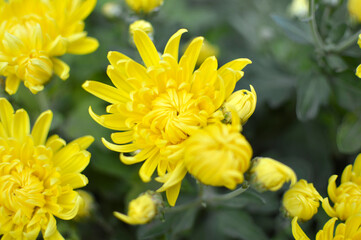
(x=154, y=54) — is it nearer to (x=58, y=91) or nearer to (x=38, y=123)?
(x=38, y=123)

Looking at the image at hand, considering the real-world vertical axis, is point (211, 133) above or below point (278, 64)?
above

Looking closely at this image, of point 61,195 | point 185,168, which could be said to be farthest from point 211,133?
point 61,195

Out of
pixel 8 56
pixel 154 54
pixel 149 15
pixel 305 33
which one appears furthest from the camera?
pixel 305 33

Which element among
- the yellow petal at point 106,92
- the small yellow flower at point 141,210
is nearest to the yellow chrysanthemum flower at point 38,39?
the yellow petal at point 106,92

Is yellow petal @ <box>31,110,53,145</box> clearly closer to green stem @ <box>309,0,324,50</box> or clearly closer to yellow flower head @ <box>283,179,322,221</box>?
yellow flower head @ <box>283,179,322,221</box>

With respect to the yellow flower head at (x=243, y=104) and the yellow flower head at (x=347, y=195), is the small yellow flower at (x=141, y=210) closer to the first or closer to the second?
the yellow flower head at (x=243, y=104)
